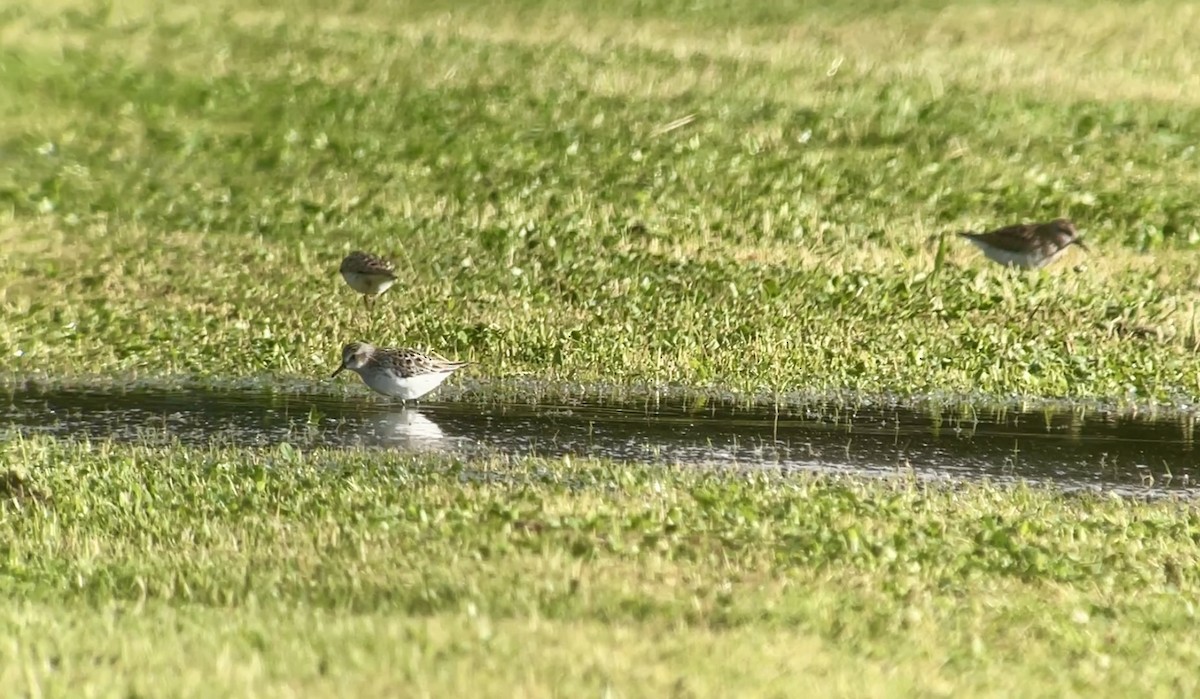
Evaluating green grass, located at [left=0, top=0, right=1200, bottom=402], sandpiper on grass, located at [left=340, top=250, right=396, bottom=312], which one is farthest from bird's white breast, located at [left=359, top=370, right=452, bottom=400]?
sandpiper on grass, located at [left=340, top=250, right=396, bottom=312]

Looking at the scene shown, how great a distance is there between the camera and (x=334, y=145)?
2586 cm

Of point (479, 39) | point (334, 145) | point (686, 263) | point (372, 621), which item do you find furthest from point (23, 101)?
point (372, 621)

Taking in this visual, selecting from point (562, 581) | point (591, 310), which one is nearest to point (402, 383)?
point (591, 310)

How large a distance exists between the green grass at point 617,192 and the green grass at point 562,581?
464cm

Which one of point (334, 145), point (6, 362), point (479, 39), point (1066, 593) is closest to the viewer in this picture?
point (1066, 593)

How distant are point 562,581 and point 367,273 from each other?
364 inches

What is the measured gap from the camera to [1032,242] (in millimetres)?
19562

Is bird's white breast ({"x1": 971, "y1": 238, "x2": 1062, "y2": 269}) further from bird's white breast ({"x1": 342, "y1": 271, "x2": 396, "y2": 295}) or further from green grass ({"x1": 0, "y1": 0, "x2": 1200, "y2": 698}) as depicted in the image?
bird's white breast ({"x1": 342, "y1": 271, "x2": 396, "y2": 295})

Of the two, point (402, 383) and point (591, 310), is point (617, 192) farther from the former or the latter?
point (402, 383)

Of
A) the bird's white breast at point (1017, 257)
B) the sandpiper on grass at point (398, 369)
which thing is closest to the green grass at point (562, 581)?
the sandpiper on grass at point (398, 369)

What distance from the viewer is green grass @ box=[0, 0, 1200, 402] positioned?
1777 centimetres

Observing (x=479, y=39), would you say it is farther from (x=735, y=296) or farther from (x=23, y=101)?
(x=735, y=296)

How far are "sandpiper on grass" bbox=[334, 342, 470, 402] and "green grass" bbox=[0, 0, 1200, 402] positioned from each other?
60.2 inches

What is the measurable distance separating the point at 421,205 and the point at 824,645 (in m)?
14.7
